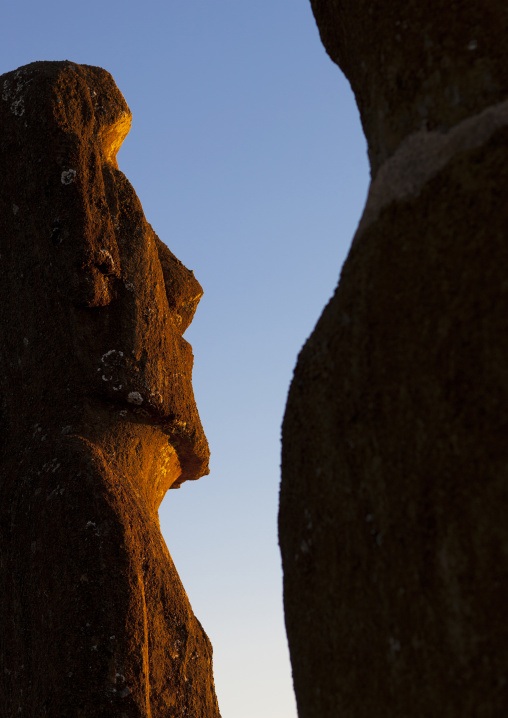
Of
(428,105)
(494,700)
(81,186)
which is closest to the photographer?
(494,700)

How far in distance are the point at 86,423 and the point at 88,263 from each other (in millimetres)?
539

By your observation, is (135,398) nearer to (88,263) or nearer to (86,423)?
(86,423)

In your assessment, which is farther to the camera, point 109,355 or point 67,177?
point 67,177

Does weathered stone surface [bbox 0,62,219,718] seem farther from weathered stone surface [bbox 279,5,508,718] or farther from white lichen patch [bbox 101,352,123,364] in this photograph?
weathered stone surface [bbox 279,5,508,718]

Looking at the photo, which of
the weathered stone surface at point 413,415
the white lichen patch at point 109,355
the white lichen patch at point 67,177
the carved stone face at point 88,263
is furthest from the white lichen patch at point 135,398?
the weathered stone surface at point 413,415

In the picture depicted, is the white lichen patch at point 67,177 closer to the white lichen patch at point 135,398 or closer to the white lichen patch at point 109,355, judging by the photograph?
the white lichen patch at point 109,355

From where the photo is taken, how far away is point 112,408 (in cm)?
331

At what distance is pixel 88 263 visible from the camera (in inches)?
130

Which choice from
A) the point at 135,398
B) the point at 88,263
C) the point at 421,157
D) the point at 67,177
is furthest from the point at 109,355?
the point at 421,157

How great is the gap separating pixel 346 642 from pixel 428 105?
77 cm

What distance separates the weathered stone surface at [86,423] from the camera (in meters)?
2.89

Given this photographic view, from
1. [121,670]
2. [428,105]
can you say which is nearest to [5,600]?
[121,670]

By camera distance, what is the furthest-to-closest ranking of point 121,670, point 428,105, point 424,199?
point 121,670 → point 428,105 → point 424,199

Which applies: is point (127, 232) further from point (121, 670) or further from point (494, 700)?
point (494, 700)
